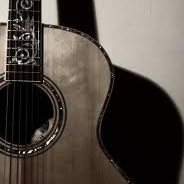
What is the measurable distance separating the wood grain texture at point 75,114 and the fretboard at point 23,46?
2cm

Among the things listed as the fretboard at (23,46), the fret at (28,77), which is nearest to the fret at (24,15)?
the fretboard at (23,46)

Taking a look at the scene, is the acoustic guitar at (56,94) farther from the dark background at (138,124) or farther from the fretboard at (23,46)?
the dark background at (138,124)

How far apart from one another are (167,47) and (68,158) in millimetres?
508

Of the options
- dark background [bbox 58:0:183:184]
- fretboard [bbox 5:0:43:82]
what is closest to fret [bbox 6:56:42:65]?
fretboard [bbox 5:0:43:82]

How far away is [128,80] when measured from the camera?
963mm

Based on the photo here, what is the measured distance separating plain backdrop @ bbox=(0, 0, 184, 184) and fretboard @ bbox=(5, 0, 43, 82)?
12.0 inches

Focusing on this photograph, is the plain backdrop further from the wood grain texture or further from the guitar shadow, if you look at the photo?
the wood grain texture

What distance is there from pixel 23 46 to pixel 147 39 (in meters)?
0.43

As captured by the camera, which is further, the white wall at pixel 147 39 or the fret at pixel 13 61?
the white wall at pixel 147 39

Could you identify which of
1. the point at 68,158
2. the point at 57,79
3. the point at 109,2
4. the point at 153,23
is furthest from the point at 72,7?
the point at 68,158

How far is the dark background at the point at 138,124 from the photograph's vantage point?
95cm

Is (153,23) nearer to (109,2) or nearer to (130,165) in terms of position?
(109,2)

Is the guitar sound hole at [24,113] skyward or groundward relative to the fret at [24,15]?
groundward

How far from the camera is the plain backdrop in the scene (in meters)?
0.96
